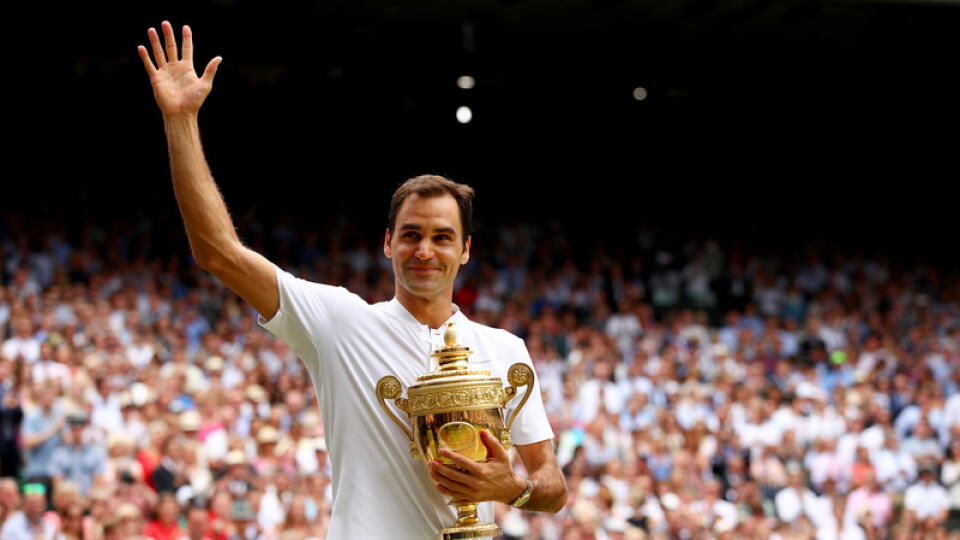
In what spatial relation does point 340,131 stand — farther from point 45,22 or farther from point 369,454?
point 369,454

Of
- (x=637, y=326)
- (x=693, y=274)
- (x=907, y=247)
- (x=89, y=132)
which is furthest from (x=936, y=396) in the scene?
(x=89, y=132)

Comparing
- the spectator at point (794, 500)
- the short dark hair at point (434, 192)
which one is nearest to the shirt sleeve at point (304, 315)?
the short dark hair at point (434, 192)

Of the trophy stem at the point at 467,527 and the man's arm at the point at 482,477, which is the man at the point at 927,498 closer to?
the trophy stem at the point at 467,527

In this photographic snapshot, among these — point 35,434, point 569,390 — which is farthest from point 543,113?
point 35,434

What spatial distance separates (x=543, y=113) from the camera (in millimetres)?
20688

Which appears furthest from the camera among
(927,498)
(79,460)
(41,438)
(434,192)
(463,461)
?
(927,498)

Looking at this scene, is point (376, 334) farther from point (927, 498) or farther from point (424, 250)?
point (927, 498)

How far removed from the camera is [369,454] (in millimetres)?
2574

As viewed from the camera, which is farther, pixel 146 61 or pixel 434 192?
pixel 434 192

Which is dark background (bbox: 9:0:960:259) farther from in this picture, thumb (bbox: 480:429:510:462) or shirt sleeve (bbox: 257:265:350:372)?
thumb (bbox: 480:429:510:462)

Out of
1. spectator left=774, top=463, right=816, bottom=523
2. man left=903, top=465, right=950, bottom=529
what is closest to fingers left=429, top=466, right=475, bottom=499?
spectator left=774, top=463, right=816, bottom=523

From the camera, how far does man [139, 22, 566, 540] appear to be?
7.93ft

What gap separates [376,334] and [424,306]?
14cm

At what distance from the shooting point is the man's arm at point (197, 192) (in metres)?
2.40
